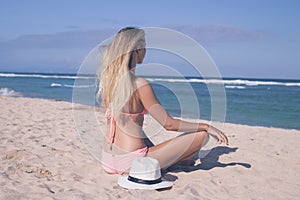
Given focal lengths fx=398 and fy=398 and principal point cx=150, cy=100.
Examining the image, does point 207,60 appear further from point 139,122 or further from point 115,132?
point 115,132

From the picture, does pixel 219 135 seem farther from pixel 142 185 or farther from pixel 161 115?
pixel 142 185

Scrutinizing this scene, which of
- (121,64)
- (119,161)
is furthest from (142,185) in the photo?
(121,64)

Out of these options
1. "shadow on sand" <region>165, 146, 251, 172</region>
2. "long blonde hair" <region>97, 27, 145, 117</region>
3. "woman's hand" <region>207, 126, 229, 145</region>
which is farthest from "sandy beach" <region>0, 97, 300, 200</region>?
"long blonde hair" <region>97, 27, 145, 117</region>

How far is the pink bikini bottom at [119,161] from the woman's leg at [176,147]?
106 mm

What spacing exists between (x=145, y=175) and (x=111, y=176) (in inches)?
22.6

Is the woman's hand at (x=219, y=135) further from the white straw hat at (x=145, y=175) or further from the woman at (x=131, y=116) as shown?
the white straw hat at (x=145, y=175)

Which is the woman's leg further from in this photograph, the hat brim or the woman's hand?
the hat brim

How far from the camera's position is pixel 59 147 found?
5453mm

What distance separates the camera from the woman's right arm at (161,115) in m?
3.61

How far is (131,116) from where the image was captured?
3807mm

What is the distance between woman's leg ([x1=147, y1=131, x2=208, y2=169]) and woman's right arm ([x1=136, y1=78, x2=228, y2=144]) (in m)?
0.08

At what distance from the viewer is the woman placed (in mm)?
3619

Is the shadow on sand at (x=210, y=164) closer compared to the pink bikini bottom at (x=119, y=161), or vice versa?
the pink bikini bottom at (x=119, y=161)

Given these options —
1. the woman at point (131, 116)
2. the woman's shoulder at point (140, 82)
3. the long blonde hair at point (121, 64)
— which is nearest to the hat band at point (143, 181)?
the woman at point (131, 116)
